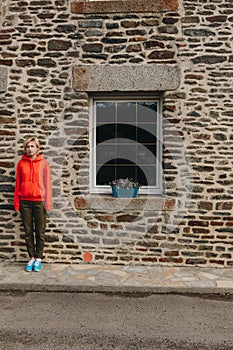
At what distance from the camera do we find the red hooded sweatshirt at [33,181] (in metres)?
5.35

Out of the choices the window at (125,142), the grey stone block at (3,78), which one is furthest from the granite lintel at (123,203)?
the grey stone block at (3,78)

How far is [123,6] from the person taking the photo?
18.6 feet

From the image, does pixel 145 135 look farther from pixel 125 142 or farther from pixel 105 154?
pixel 105 154

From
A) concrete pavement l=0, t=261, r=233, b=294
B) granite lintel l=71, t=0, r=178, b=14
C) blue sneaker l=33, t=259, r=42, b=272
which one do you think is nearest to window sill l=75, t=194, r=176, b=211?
concrete pavement l=0, t=261, r=233, b=294

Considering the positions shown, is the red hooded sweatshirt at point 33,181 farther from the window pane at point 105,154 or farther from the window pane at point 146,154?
the window pane at point 146,154

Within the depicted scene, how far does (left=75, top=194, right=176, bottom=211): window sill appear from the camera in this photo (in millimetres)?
5770

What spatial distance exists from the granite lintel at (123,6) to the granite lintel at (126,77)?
90 cm

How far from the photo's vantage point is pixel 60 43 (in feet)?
19.0

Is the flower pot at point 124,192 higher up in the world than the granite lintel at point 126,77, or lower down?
lower down

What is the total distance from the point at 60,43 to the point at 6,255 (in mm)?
3706

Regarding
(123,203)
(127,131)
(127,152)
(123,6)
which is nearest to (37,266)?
(123,203)

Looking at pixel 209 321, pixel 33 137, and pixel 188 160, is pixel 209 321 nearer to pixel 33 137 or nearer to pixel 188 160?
pixel 188 160

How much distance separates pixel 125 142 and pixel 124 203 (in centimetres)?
108

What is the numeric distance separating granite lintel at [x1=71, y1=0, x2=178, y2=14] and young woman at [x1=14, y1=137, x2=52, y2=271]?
2333mm
